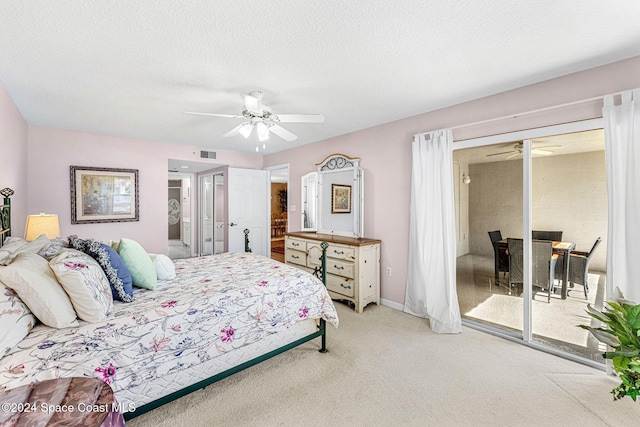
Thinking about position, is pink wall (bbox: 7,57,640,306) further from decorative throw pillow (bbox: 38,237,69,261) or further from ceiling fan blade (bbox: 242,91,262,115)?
ceiling fan blade (bbox: 242,91,262,115)

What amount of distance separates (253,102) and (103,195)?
3455 millimetres

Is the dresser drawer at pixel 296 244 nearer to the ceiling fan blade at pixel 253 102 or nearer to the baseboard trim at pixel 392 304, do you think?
the baseboard trim at pixel 392 304

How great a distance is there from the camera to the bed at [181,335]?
140cm

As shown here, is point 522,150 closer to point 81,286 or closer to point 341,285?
point 341,285

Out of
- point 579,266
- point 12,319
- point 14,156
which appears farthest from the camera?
point 14,156

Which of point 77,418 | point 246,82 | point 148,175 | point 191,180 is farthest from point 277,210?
point 77,418

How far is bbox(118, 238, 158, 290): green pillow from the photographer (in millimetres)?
2186

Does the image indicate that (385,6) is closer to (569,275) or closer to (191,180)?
(569,275)

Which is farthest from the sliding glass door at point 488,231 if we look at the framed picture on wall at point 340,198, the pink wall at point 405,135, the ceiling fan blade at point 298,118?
the ceiling fan blade at point 298,118

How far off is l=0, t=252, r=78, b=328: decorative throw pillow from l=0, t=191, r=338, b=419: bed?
0.07 metres

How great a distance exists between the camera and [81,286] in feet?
5.23

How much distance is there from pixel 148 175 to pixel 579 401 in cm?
582

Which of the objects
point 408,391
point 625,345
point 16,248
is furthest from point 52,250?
point 625,345

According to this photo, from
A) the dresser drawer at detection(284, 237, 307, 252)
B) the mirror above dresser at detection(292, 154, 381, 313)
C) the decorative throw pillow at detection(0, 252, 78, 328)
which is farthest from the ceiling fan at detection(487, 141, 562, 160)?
the decorative throw pillow at detection(0, 252, 78, 328)
